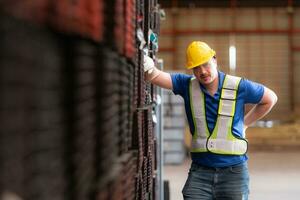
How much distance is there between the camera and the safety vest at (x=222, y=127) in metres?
3.93

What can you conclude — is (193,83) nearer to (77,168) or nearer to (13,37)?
(77,168)

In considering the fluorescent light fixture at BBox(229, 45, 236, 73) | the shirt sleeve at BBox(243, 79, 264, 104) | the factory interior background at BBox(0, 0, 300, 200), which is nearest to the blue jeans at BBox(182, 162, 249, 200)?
the shirt sleeve at BBox(243, 79, 264, 104)

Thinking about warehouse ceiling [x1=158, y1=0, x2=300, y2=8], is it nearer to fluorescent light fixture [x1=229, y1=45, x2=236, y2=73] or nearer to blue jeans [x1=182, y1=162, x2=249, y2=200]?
fluorescent light fixture [x1=229, y1=45, x2=236, y2=73]

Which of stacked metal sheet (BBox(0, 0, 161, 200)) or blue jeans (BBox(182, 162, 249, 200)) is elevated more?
stacked metal sheet (BBox(0, 0, 161, 200))

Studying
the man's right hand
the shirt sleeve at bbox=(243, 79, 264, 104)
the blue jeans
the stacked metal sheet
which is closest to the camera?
the stacked metal sheet

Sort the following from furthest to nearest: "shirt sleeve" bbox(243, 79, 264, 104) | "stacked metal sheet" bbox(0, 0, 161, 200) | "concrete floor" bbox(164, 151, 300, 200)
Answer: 1. "concrete floor" bbox(164, 151, 300, 200)
2. "shirt sleeve" bbox(243, 79, 264, 104)
3. "stacked metal sheet" bbox(0, 0, 161, 200)

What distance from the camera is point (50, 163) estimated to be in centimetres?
78

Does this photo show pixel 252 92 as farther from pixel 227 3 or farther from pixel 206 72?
pixel 227 3

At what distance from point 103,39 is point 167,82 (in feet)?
9.69

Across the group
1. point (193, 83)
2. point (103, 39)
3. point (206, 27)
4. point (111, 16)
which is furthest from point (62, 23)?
point (206, 27)

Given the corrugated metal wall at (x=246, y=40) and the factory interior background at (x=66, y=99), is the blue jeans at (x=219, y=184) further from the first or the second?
the corrugated metal wall at (x=246, y=40)

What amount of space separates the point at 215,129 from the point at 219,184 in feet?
Answer: 1.17

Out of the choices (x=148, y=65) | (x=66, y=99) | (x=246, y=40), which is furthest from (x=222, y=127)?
(x=246, y=40)

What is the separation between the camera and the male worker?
388cm
